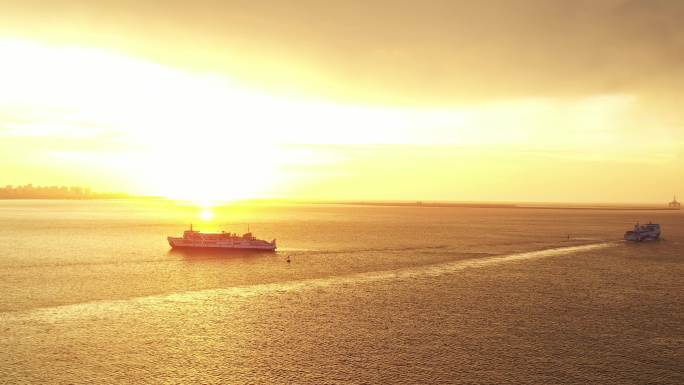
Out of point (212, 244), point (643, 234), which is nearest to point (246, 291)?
point (212, 244)

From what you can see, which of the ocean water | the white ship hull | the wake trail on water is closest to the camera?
the ocean water

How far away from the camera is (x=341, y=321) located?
1436 inches

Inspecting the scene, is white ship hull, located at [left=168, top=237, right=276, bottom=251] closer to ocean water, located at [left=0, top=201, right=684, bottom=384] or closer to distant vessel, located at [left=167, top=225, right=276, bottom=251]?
distant vessel, located at [left=167, top=225, right=276, bottom=251]

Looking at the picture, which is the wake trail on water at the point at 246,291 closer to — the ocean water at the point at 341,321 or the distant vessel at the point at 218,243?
the ocean water at the point at 341,321

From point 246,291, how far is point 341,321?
16.2 m

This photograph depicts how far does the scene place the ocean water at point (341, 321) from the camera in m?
26.4

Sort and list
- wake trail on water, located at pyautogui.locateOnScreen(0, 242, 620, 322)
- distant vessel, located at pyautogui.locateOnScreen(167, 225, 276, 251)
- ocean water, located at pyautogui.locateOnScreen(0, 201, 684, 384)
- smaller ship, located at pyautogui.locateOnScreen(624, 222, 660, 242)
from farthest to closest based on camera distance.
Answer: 1. smaller ship, located at pyautogui.locateOnScreen(624, 222, 660, 242)
2. distant vessel, located at pyautogui.locateOnScreen(167, 225, 276, 251)
3. wake trail on water, located at pyautogui.locateOnScreen(0, 242, 620, 322)
4. ocean water, located at pyautogui.locateOnScreen(0, 201, 684, 384)

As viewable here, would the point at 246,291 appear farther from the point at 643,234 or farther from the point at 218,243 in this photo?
the point at 643,234

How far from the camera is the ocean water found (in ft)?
86.5

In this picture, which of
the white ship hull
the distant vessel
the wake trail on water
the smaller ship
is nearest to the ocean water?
the wake trail on water

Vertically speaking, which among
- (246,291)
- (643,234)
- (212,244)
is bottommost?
(246,291)

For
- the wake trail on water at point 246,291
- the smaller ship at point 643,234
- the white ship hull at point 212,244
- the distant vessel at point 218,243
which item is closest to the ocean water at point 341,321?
the wake trail on water at point 246,291

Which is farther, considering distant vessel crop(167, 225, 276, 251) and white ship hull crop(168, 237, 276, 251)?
distant vessel crop(167, 225, 276, 251)

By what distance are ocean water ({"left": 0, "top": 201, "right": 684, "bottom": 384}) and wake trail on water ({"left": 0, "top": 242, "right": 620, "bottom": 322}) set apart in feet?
0.86
